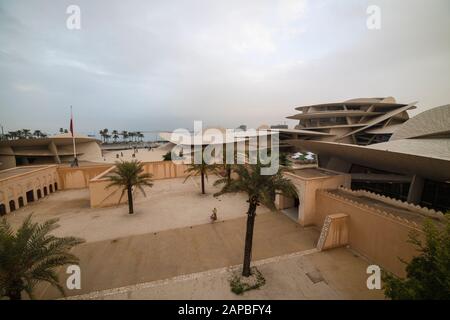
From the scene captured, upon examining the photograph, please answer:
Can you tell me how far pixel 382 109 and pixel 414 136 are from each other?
35302 mm

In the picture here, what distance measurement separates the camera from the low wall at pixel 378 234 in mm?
9398

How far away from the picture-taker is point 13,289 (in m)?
6.30

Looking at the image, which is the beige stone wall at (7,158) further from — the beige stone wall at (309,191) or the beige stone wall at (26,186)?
the beige stone wall at (309,191)

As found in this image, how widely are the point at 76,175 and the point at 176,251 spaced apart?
22.0 m

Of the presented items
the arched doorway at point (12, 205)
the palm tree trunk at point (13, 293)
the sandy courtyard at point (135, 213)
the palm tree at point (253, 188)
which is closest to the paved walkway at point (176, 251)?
the sandy courtyard at point (135, 213)

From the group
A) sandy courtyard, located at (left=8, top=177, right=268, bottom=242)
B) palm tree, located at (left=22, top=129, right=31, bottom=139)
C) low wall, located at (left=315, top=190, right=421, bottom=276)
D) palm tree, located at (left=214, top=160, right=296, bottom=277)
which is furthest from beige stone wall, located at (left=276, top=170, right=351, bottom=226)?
palm tree, located at (left=22, top=129, right=31, bottom=139)

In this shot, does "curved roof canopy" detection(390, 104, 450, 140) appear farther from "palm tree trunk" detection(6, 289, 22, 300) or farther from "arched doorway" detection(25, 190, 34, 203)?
"arched doorway" detection(25, 190, 34, 203)

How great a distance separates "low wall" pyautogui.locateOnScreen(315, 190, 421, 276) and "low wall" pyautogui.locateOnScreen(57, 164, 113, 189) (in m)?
28.4

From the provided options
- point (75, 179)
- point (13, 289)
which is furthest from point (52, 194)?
point (13, 289)

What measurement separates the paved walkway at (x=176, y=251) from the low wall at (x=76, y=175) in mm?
16639

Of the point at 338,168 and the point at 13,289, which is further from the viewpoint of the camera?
the point at 338,168

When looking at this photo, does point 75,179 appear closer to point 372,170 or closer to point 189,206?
point 189,206

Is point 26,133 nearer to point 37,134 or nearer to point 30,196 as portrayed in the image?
point 37,134

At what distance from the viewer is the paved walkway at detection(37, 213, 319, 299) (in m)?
9.84
